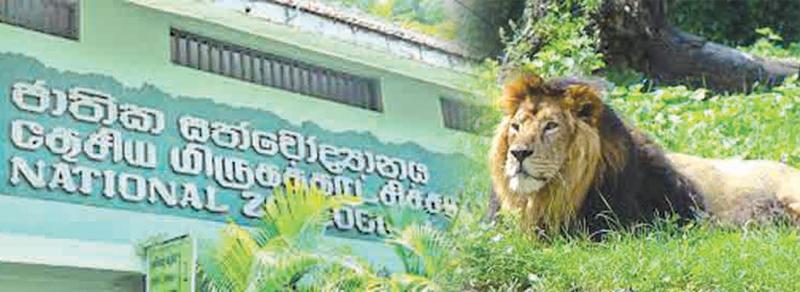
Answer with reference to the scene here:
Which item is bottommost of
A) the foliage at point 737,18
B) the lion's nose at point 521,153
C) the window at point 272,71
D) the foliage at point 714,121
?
the lion's nose at point 521,153

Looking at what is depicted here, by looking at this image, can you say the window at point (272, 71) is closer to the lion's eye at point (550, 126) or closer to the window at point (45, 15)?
the window at point (45, 15)

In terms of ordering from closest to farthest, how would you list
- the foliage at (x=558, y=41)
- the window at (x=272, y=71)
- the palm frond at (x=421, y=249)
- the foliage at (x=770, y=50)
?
the foliage at (x=558, y=41) < the palm frond at (x=421, y=249) < the window at (x=272, y=71) < the foliage at (x=770, y=50)

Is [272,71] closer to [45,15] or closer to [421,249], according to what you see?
[45,15]

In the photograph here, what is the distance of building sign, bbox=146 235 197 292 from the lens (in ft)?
13.0

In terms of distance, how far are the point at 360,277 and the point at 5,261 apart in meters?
0.99

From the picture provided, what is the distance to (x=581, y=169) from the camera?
7.75 feet

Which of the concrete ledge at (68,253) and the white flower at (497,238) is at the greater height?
the concrete ledge at (68,253)

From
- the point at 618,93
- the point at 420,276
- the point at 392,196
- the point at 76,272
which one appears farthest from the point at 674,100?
the point at 76,272

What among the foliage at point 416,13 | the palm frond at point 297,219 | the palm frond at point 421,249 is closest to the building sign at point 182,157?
the palm frond at point 421,249

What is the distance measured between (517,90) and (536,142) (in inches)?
4.3

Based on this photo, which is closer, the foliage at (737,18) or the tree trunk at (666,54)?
the tree trunk at (666,54)

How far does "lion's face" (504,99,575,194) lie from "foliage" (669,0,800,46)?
5052 millimetres

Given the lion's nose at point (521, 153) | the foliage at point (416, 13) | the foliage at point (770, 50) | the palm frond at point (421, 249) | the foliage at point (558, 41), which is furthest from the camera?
the foliage at point (770, 50)

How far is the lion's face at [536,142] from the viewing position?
90.2 inches
